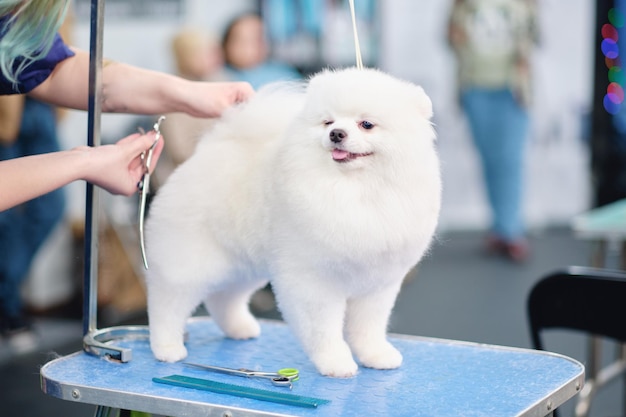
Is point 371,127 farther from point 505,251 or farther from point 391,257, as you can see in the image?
point 505,251

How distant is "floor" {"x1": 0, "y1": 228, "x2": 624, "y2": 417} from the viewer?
303 centimetres

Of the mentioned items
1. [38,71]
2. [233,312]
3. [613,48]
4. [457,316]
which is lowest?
[457,316]

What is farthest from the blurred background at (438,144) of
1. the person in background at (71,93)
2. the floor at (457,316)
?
the person in background at (71,93)

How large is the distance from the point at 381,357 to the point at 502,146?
4338 mm

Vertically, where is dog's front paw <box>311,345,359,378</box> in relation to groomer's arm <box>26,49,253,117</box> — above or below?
below

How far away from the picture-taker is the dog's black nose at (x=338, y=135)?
4.07 ft

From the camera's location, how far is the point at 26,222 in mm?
3607

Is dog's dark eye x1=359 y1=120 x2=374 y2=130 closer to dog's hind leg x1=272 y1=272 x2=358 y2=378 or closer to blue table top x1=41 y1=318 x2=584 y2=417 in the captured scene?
dog's hind leg x1=272 y1=272 x2=358 y2=378

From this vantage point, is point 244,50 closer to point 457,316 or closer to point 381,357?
point 457,316

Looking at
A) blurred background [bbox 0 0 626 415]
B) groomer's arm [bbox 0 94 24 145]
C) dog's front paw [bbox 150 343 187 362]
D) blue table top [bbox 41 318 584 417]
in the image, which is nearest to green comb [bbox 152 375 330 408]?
blue table top [bbox 41 318 584 417]

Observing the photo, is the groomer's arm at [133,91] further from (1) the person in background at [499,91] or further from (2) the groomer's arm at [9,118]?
(1) the person in background at [499,91]

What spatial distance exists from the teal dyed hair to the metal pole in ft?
0.20

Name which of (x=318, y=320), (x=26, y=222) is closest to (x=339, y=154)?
(x=318, y=320)

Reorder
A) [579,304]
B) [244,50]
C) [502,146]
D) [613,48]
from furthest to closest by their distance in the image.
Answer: [613,48], [502,146], [244,50], [579,304]
